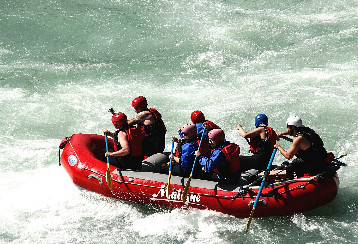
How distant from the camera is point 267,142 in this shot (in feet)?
29.8

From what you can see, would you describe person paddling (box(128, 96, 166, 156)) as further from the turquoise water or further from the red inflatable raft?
the turquoise water

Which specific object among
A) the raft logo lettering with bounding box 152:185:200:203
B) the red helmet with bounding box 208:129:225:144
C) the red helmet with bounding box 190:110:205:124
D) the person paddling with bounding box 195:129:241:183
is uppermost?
the red helmet with bounding box 190:110:205:124

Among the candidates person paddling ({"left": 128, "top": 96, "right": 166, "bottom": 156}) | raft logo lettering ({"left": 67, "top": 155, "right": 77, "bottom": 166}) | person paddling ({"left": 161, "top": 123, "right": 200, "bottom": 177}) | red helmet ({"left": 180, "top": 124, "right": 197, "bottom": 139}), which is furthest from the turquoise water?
red helmet ({"left": 180, "top": 124, "right": 197, "bottom": 139})

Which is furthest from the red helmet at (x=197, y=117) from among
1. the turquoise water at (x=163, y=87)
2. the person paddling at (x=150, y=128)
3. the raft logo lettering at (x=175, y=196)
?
the turquoise water at (x=163, y=87)

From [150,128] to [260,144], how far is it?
1866 millimetres

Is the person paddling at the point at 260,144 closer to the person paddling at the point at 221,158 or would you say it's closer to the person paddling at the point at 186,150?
the person paddling at the point at 221,158

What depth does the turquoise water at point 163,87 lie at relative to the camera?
8.98 metres

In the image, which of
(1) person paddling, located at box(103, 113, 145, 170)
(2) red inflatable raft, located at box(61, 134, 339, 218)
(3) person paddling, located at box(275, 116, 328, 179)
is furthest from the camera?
(1) person paddling, located at box(103, 113, 145, 170)

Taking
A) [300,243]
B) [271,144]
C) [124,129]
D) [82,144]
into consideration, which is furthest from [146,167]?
[300,243]

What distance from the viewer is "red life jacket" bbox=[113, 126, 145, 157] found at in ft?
30.4

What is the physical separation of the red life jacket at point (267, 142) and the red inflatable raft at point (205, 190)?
753 millimetres

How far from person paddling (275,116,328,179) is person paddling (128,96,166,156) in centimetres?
224

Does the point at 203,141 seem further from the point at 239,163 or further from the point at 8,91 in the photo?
the point at 8,91

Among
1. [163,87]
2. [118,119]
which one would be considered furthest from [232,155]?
[163,87]
